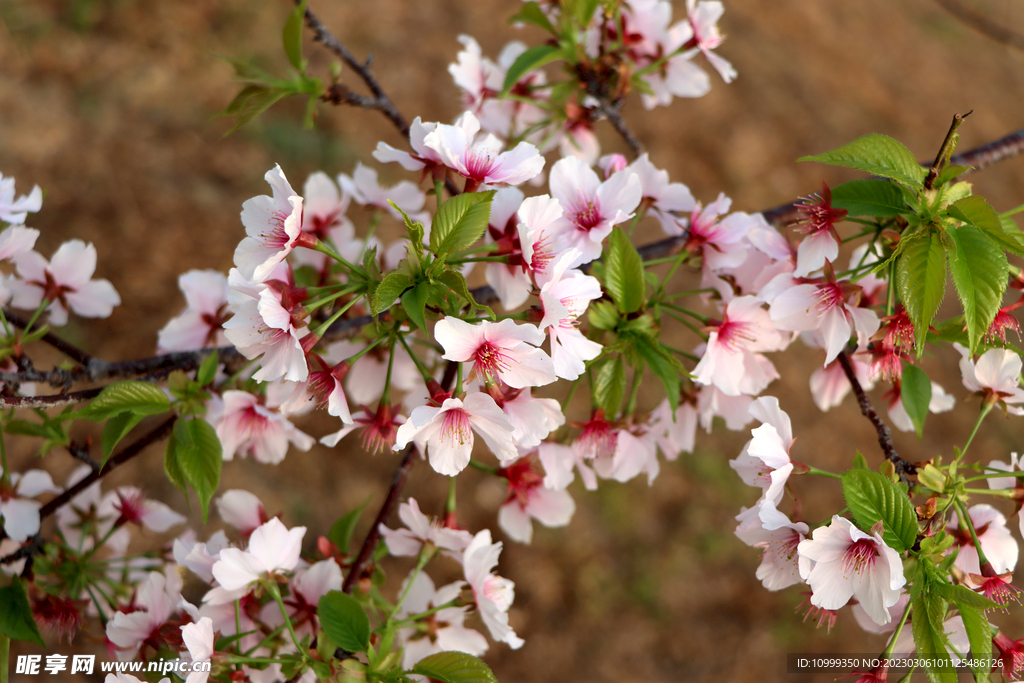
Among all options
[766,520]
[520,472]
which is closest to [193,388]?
[520,472]

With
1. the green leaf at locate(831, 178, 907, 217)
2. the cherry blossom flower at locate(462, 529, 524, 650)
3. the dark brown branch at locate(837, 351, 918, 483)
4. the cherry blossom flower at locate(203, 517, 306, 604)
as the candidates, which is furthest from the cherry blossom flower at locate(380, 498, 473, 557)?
the green leaf at locate(831, 178, 907, 217)

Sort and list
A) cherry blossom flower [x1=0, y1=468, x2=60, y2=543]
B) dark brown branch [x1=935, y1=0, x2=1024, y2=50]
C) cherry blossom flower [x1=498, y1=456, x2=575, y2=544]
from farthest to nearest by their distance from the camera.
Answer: dark brown branch [x1=935, y1=0, x2=1024, y2=50] → cherry blossom flower [x1=498, y1=456, x2=575, y2=544] → cherry blossom flower [x1=0, y1=468, x2=60, y2=543]

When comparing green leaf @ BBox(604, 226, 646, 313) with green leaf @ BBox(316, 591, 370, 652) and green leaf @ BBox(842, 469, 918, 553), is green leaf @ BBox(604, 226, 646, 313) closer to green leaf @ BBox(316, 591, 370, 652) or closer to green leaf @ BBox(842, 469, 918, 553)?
green leaf @ BBox(842, 469, 918, 553)

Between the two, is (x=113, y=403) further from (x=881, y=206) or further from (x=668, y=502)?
(x=668, y=502)

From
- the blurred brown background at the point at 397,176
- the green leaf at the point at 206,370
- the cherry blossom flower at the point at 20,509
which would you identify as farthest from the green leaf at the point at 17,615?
the blurred brown background at the point at 397,176

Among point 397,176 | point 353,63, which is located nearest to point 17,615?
point 353,63

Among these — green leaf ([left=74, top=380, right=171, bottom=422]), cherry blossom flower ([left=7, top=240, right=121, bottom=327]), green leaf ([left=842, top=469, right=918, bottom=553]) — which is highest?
cherry blossom flower ([left=7, top=240, right=121, bottom=327])

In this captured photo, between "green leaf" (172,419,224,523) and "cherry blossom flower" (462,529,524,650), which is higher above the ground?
"green leaf" (172,419,224,523)
